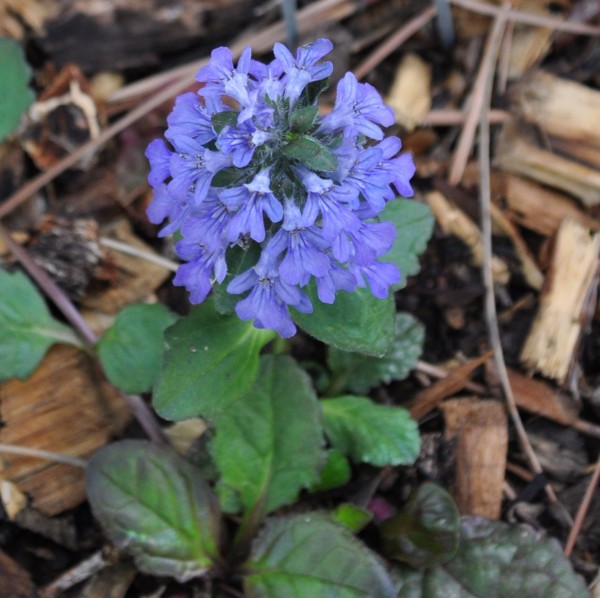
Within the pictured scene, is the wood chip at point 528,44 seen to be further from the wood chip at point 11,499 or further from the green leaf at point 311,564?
the wood chip at point 11,499

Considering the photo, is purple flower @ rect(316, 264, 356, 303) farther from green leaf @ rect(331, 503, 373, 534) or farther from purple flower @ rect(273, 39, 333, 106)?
green leaf @ rect(331, 503, 373, 534)

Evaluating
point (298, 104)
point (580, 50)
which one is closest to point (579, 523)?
point (298, 104)

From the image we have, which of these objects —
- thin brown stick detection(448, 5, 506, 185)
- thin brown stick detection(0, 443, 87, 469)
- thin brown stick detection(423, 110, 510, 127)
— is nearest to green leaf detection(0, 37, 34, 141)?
thin brown stick detection(0, 443, 87, 469)

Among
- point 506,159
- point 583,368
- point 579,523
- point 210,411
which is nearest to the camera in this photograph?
point 210,411

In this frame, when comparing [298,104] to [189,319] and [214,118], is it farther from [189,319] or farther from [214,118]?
[189,319]

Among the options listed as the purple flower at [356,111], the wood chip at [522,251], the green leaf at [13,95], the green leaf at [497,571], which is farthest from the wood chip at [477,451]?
the green leaf at [13,95]

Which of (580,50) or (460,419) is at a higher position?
(580,50)

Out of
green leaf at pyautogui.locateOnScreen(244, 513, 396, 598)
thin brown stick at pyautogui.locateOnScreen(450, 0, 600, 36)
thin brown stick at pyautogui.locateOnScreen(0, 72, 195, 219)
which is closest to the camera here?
green leaf at pyautogui.locateOnScreen(244, 513, 396, 598)
